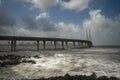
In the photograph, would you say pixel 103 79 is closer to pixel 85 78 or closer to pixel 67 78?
pixel 85 78

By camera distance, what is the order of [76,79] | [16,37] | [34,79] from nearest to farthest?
[76,79]
[34,79]
[16,37]

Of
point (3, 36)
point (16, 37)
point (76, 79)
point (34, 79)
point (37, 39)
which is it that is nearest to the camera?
point (76, 79)

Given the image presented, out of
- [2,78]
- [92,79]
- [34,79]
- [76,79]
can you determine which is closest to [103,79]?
[92,79]

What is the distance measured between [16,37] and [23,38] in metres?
4.90

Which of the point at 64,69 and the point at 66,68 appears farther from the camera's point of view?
the point at 66,68

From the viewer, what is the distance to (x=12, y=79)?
13.3 m

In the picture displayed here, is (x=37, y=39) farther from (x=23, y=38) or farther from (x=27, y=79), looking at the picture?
(x=27, y=79)

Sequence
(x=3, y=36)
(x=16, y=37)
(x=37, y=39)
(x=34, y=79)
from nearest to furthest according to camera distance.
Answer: (x=34, y=79), (x=3, y=36), (x=16, y=37), (x=37, y=39)

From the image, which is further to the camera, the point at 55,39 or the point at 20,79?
the point at 55,39

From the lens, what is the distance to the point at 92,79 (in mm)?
12273

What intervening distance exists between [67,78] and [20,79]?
159 inches

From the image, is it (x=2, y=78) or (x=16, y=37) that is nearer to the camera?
(x=2, y=78)

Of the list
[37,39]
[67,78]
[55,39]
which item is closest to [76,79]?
[67,78]

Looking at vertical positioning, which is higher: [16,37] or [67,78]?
[16,37]
